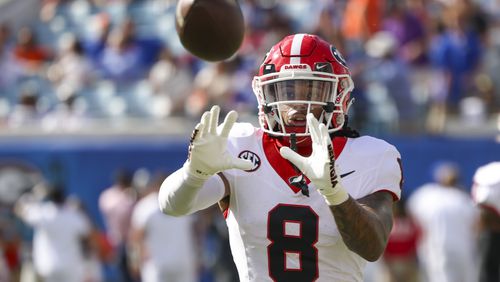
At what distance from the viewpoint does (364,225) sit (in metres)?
3.21

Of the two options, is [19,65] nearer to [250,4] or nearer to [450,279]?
[250,4]

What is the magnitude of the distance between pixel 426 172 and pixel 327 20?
1806mm

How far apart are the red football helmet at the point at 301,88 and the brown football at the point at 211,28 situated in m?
0.94

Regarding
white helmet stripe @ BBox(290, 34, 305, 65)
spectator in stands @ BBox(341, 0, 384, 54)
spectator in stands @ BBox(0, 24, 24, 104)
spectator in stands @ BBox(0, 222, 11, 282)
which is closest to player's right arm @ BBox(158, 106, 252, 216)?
white helmet stripe @ BBox(290, 34, 305, 65)

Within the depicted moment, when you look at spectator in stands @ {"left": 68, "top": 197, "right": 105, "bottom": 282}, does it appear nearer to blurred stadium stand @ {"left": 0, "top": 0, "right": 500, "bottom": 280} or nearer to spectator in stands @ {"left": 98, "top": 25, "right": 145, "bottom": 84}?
blurred stadium stand @ {"left": 0, "top": 0, "right": 500, "bottom": 280}

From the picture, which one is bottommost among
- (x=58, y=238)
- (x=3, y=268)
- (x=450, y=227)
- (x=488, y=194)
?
(x=3, y=268)

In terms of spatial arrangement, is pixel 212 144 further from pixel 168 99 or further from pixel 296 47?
pixel 168 99

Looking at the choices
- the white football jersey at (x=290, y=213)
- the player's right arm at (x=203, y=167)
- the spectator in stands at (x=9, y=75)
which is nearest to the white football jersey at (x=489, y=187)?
the white football jersey at (x=290, y=213)

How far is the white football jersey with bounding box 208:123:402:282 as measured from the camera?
341 cm

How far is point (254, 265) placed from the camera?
347 cm

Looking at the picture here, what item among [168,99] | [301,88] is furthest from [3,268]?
[301,88]

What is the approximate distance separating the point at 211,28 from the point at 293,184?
49.2 inches

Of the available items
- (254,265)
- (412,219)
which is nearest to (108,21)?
(412,219)

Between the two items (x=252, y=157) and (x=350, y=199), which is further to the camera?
(x=252, y=157)
